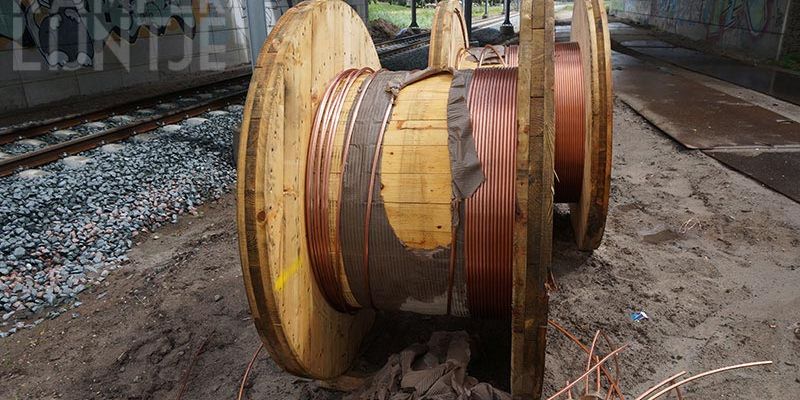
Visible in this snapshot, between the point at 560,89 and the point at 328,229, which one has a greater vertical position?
the point at 560,89

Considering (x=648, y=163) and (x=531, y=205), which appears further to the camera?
(x=648, y=163)

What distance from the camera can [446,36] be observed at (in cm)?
547

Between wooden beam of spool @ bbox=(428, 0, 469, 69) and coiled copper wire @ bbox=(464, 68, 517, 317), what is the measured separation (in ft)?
6.49

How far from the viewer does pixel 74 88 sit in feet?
36.6

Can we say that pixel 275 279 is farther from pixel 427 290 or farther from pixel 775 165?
pixel 775 165

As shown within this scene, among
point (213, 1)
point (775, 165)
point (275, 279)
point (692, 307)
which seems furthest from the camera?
point (213, 1)

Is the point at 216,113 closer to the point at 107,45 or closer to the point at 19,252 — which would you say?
the point at 107,45

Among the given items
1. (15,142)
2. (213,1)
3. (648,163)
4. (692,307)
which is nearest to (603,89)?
(692,307)

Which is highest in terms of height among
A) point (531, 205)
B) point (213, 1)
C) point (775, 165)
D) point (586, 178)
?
point (213, 1)

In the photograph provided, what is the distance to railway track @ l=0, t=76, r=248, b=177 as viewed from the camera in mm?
6633

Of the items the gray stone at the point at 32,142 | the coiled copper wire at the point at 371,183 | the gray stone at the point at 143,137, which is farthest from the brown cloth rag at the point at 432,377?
the gray stone at the point at 32,142

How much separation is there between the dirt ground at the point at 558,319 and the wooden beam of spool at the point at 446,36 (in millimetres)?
2131

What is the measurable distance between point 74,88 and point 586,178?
11177mm

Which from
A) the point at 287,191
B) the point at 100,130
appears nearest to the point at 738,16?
the point at 100,130
